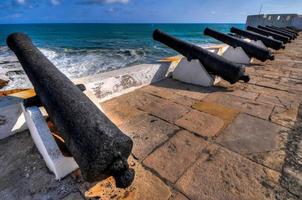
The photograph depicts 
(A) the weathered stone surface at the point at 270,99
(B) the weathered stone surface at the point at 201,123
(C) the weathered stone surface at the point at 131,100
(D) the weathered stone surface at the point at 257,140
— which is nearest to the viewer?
(D) the weathered stone surface at the point at 257,140

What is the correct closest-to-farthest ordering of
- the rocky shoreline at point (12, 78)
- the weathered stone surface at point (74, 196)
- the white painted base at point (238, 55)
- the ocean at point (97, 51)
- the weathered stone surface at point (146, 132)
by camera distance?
1. the weathered stone surface at point (74, 196)
2. the weathered stone surface at point (146, 132)
3. the white painted base at point (238, 55)
4. the rocky shoreline at point (12, 78)
5. the ocean at point (97, 51)

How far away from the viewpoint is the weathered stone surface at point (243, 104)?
3.11m

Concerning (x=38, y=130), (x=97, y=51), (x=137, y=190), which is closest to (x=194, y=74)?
(x=137, y=190)

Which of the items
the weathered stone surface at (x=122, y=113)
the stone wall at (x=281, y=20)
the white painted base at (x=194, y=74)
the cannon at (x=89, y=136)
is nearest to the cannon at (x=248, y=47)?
the white painted base at (x=194, y=74)

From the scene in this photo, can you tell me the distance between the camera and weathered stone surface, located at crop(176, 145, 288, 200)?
1.63m

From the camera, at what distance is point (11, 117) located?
91.0 inches

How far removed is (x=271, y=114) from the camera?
9.98 feet

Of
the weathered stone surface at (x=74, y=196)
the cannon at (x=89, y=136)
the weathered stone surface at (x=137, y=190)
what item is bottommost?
the weathered stone surface at (x=137, y=190)

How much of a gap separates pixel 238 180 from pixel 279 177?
40cm

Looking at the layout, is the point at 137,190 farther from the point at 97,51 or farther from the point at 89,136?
the point at 97,51

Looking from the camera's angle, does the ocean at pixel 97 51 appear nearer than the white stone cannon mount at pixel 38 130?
No

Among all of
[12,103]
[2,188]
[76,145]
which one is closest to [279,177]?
[76,145]

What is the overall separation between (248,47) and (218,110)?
4.08 meters

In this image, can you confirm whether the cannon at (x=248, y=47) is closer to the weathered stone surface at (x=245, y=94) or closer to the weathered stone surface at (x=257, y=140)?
the weathered stone surface at (x=245, y=94)
